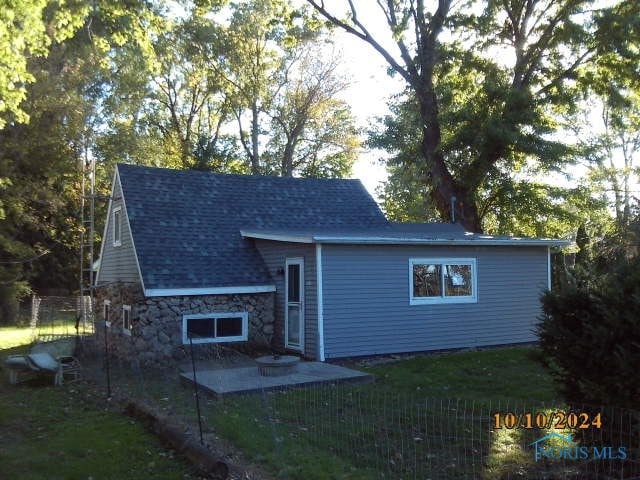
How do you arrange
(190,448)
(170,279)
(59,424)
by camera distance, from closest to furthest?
(190,448), (59,424), (170,279)

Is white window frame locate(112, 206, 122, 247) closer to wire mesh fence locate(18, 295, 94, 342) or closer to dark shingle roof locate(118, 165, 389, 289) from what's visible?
dark shingle roof locate(118, 165, 389, 289)

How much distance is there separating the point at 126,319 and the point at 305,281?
4514 millimetres

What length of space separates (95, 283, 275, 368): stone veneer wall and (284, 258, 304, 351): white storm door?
573mm

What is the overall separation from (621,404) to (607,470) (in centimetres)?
64

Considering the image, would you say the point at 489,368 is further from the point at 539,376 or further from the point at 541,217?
the point at 541,217

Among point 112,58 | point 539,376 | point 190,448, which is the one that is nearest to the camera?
point 190,448

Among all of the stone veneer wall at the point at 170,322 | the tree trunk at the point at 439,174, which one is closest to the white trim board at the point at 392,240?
the stone veneer wall at the point at 170,322

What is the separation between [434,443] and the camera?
6.55 m

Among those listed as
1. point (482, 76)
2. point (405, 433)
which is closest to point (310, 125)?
point (482, 76)

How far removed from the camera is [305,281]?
13008 millimetres

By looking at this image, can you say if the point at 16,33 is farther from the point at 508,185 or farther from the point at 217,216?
the point at 508,185

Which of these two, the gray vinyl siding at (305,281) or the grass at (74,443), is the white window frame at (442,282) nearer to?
the gray vinyl siding at (305,281)

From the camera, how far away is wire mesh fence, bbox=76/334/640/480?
555 cm

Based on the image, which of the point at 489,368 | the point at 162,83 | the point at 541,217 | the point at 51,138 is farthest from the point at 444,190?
the point at 162,83
